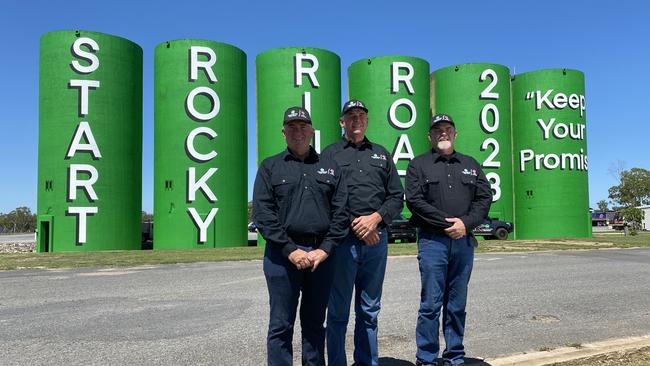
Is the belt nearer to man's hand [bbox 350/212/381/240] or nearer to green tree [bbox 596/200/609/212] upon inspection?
man's hand [bbox 350/212/381/240]

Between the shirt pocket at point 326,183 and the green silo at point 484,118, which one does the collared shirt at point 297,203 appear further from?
the green silo at point 484,118

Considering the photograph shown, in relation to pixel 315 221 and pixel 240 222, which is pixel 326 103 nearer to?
pixel 240 222

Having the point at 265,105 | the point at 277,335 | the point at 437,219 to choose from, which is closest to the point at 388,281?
the point at 437,219

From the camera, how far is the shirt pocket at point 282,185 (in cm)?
368

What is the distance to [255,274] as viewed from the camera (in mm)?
11438

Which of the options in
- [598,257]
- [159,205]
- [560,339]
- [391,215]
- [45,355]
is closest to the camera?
[391,215]

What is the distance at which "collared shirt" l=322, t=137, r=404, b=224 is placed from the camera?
4082 millimetres

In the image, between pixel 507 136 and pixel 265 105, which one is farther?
pixel 507 136

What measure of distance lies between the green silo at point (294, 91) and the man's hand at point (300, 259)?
24.0m

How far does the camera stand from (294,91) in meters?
27.7

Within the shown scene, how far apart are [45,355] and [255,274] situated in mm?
6654

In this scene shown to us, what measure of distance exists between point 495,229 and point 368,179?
91.3ft

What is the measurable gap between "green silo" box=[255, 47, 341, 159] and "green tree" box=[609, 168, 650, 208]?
71.9m

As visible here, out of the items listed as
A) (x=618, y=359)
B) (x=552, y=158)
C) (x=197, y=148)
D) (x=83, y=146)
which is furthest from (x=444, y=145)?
(x=552, y=158)
